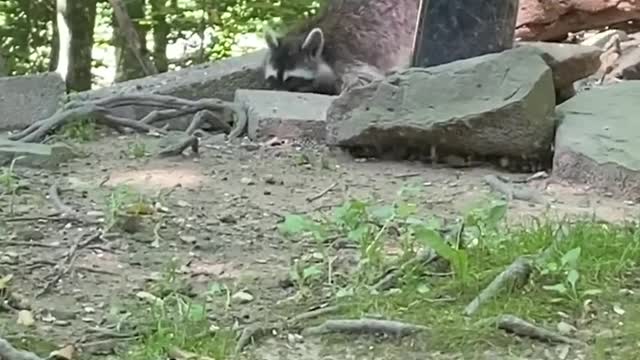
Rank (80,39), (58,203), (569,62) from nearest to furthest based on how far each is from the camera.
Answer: (58,203) → (569,62) → (80,39)

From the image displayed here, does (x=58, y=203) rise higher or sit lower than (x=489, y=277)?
lower

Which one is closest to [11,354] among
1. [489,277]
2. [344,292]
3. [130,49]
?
[344,292]

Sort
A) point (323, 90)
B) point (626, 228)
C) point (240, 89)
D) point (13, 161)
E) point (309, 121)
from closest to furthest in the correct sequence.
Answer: point (626, 228)
point (13, 161)
point (309, 121)
point (240, 89)
point (323, 90)

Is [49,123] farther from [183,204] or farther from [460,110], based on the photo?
[460,110]

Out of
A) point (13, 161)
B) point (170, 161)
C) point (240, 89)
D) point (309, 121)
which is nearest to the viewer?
point (13, 161)

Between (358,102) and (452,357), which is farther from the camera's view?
(358,102)

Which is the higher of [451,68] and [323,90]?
[451,68]

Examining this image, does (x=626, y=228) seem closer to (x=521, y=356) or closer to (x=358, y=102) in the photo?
(x=521, y=356)

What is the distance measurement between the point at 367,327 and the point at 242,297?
1.37 ft

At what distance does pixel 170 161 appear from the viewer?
4758 mm

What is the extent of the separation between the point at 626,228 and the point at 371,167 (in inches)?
64.2

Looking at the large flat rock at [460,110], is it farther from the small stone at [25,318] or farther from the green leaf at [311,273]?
the small stone at [25,318]

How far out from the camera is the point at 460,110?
478 centimetres

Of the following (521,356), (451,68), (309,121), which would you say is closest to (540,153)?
(451,68)
